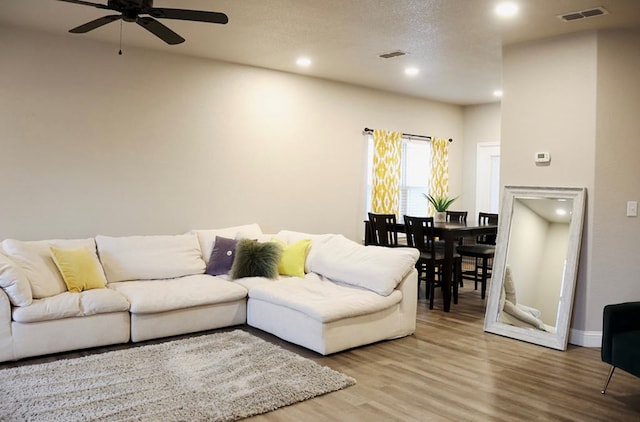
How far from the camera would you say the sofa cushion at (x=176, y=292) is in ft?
13.9

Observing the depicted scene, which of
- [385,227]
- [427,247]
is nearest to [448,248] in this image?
[427,247]

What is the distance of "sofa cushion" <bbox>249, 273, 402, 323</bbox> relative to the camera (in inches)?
159

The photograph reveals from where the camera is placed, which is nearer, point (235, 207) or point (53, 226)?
point (53, 226)

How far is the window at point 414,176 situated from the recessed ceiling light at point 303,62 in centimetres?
242

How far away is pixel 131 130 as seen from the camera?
5.34 metres

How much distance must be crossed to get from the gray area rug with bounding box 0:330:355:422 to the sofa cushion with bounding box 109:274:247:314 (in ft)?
1.10

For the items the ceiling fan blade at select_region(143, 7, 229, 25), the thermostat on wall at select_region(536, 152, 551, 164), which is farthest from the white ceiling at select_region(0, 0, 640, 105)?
the thermostat on wall at select_region(536, 152, 551, 164)

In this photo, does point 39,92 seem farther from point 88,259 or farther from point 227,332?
point 227,332

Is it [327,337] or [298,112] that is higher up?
[298,112]

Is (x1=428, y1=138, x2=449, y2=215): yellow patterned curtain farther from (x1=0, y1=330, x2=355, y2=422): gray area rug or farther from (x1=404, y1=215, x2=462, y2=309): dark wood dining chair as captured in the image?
(x1=0, y1=330, x2=355, y2=422): gray area rug

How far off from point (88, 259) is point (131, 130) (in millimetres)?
1507

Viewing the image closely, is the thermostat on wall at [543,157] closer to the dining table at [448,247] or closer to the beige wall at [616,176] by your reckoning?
the beige wall at [616,176]

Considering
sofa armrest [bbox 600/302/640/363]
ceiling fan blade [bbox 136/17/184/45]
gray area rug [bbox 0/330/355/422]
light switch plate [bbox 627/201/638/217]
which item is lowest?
gray area rug [bbox 0/330/355/422]

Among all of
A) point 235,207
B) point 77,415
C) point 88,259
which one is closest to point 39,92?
point 88,259
